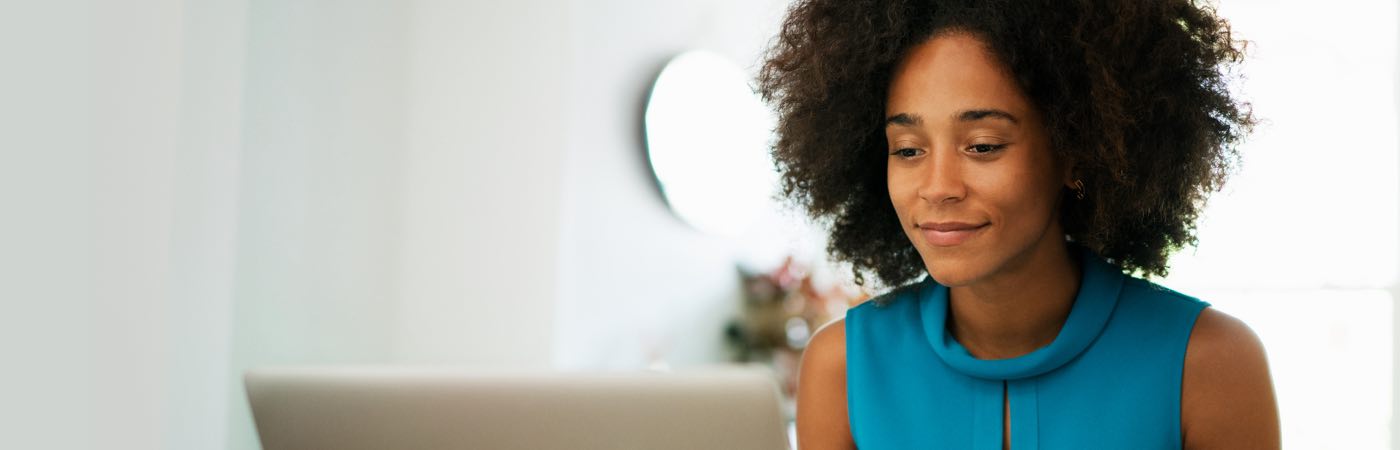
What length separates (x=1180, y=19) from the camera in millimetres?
1155

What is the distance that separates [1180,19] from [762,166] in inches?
112

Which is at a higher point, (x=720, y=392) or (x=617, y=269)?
(x=617, y=269)

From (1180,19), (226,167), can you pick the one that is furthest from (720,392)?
(226,167)

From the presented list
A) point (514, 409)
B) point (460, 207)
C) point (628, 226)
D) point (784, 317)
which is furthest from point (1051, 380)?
point (784, 317)

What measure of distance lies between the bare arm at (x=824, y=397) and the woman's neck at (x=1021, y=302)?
0.16 meters

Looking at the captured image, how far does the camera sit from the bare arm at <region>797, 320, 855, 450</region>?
51.8 inches

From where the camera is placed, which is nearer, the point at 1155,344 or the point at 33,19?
the point at 1155,344

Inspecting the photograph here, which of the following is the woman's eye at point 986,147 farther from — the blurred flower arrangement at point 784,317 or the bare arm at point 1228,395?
the blurred flower arrangement at point 784,317

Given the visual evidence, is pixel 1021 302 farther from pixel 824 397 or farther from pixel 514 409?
pixel 514 409

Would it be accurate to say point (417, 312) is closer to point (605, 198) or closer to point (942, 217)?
point (605, 198)

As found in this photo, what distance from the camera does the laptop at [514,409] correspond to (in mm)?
912

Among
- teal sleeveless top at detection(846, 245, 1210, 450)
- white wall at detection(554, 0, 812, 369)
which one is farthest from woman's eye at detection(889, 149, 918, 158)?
white wall at detection(554, 0, 812, 369)

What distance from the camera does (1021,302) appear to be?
3.95 ft

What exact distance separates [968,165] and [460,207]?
2.17 meters
